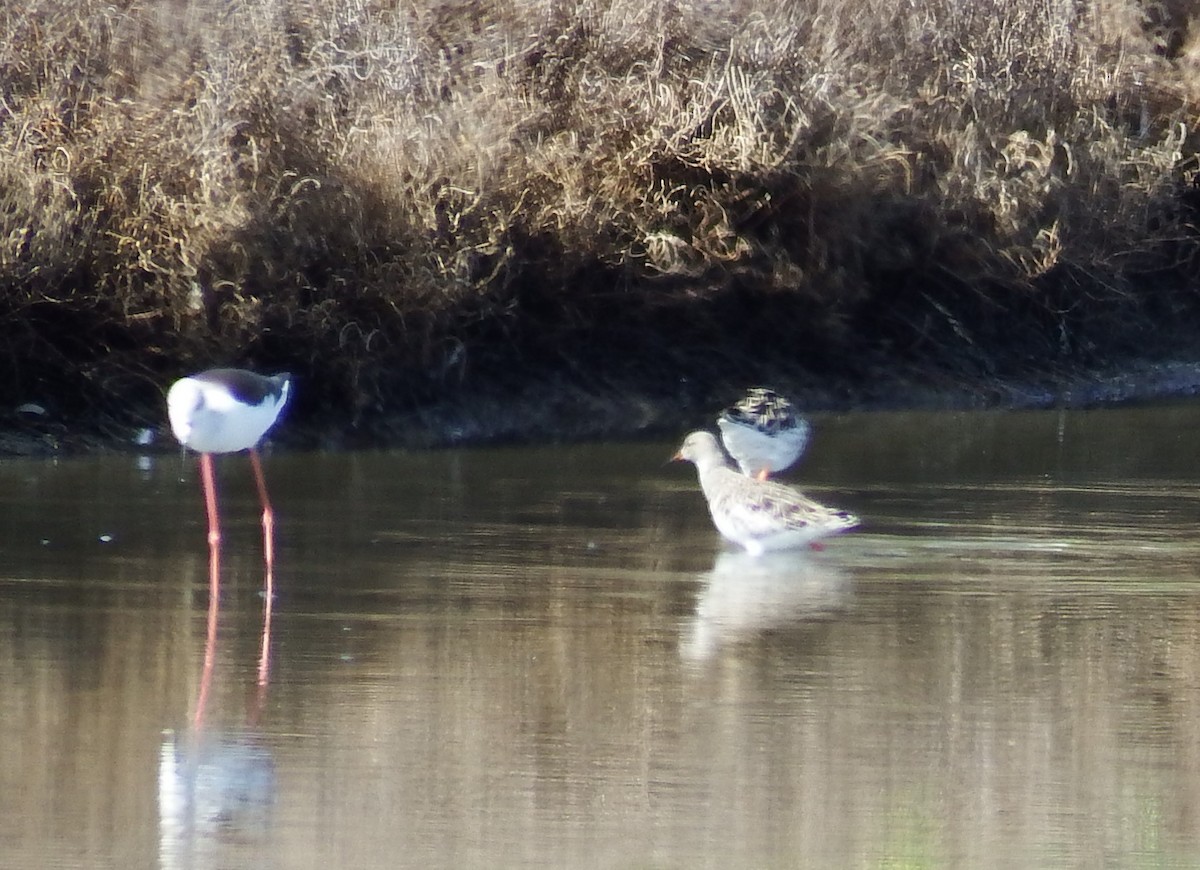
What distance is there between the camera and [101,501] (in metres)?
→ 10.6

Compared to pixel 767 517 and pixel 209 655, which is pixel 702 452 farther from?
pixel 209 655

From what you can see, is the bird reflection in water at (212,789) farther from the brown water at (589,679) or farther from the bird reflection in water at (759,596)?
the bird reflection in water at (759,596)

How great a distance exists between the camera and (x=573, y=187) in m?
13.7

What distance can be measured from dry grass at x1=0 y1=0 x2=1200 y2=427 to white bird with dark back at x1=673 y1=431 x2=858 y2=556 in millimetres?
3834

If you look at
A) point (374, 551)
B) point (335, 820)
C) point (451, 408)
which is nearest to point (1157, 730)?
point (335, 820)

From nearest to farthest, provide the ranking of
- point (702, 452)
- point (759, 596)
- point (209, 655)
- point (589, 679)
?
point (589, 679), point (209, 655), point (759, 596), point (702, 452)

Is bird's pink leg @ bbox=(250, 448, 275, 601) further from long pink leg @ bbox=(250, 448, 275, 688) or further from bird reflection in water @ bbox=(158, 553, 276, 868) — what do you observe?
bird reflection in water @ bbox=(158, 553, 276, 868)

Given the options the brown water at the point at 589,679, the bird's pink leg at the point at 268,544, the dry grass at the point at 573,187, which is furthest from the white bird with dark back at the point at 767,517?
the dry grass at the point at 573,187

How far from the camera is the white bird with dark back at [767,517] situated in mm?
9484

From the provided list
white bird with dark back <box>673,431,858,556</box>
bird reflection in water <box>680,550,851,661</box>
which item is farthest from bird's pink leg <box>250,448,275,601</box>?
white bird with dark back <box>673,431,858,556</box>

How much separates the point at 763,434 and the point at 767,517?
1.76 metres

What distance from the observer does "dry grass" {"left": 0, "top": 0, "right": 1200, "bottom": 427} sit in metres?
12.6

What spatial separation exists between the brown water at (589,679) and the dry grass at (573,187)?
60.3 inches

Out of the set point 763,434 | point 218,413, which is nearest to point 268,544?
point 218,413
